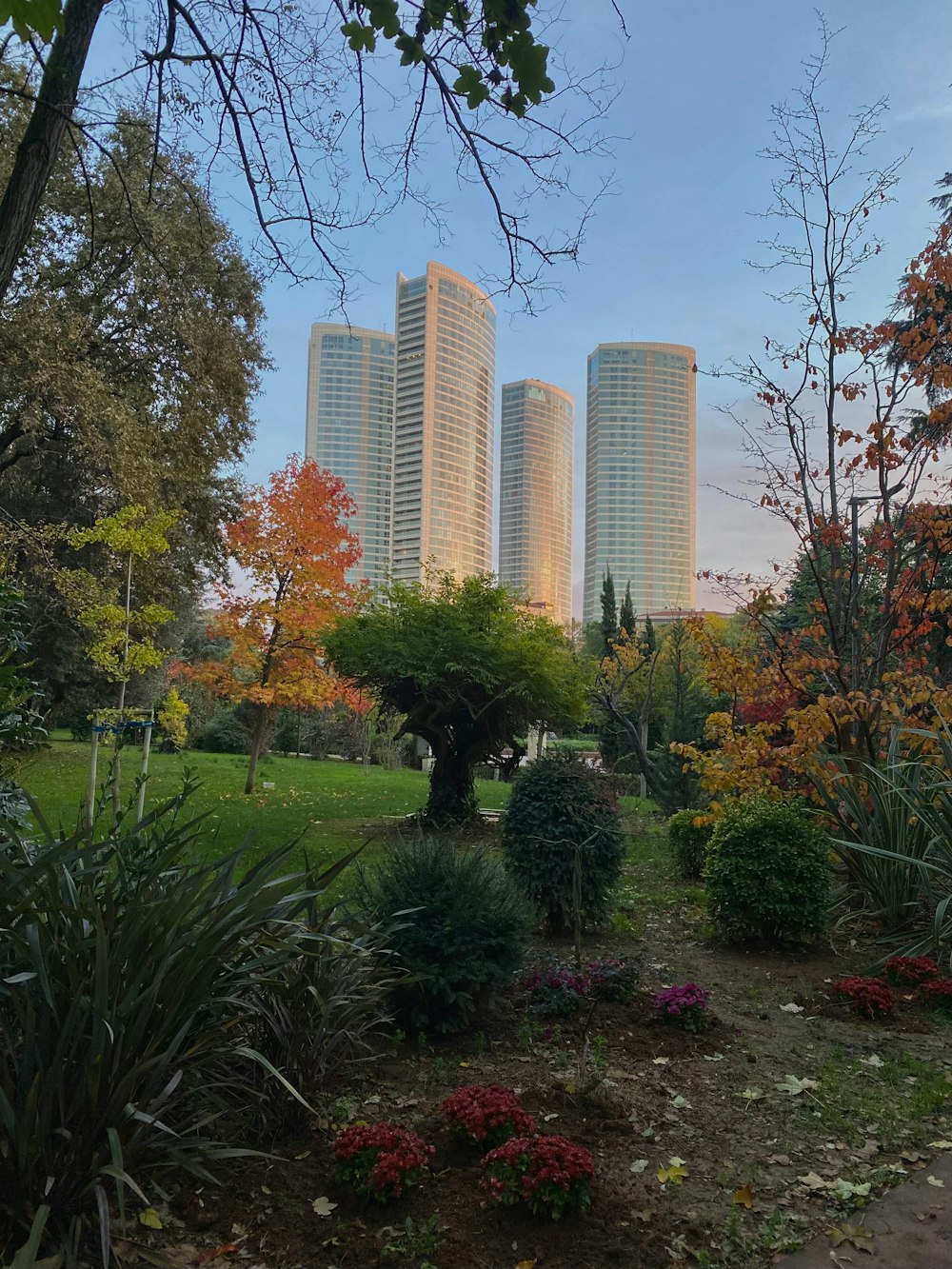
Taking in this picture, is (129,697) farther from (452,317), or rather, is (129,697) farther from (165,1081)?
(165,1081)

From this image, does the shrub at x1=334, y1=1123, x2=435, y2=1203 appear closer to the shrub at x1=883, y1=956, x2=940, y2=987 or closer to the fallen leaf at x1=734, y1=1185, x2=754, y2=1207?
the fallen leaf at x1=734, y1=1185, x2=754, y2=1207

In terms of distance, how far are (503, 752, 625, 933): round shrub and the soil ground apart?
106 centimetres

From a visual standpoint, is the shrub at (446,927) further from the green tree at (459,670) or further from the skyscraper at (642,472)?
the skyscraper at (642,472)

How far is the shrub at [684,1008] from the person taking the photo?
3.52 m

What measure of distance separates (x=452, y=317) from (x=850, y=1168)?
310 inches

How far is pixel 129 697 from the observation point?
17656mm

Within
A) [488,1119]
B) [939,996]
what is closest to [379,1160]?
[488,1119]

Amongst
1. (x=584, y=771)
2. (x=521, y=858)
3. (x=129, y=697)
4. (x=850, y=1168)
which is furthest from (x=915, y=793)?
(x=129, y=697)

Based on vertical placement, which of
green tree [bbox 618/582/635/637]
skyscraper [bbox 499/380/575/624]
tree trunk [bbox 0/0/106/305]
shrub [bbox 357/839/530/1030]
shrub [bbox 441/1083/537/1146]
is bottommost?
shrub [bbox 441/1083/537/1146]

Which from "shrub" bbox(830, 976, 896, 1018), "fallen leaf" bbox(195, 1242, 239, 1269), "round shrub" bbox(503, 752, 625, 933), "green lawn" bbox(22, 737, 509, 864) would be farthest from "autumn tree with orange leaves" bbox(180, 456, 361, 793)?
"fallen leaf" bbox(195, 1242, 239, 1269)

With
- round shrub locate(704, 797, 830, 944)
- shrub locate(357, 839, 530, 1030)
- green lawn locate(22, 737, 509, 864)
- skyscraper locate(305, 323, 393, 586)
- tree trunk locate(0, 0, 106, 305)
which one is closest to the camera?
tree trunk locate(0, 0, 106, 305)

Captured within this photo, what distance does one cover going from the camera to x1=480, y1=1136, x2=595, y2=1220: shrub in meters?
2.08

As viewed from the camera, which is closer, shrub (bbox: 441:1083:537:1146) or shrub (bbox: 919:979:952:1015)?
shrub (bbox: 441:1083:537:1146)

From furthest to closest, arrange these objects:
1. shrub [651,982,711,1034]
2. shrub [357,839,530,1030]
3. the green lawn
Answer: the green lawn, shrub [651,982,711,1034], shrub [357,839,530,1030]
